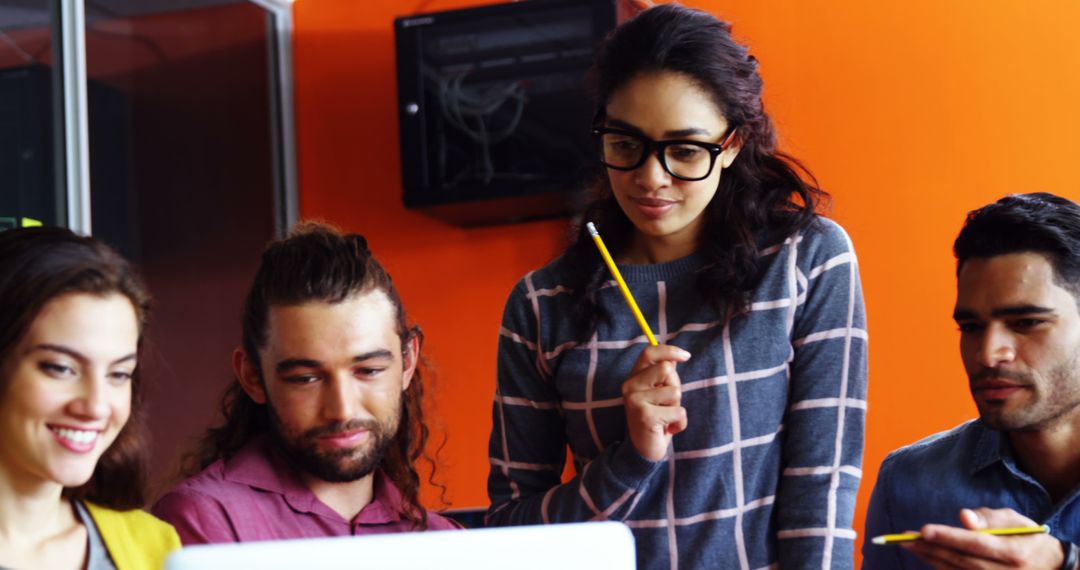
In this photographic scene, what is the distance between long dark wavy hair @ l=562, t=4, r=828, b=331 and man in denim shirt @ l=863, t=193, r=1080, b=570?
0.86 ft

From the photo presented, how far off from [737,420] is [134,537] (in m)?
0.74

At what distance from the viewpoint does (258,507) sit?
1.70m

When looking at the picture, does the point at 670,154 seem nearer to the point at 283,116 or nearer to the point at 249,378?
the point at 249,378

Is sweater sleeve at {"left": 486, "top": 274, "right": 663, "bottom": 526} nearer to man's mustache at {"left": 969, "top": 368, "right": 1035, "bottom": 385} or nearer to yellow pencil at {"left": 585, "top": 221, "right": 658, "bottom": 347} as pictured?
yellow pencil at {"left": 585, "top": 221, "right": 658, "bottom": 347}

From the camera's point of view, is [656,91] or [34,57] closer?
[656,91]

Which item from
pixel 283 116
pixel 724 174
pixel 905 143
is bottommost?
pixel 724 174

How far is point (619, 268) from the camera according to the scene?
5.78 ft

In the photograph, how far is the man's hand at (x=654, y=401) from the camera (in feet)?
4.97

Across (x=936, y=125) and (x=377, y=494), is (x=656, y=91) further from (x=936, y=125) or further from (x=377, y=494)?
(x=936, y=125)

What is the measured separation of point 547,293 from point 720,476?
1.16ft

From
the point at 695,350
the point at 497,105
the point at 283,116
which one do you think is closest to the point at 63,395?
the point at 695,350

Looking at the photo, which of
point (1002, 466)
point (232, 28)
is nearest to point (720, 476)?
point (1002, 466)

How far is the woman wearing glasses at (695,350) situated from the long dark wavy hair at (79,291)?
0.48 m

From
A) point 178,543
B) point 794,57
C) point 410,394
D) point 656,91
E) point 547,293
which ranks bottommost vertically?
point 178,543
